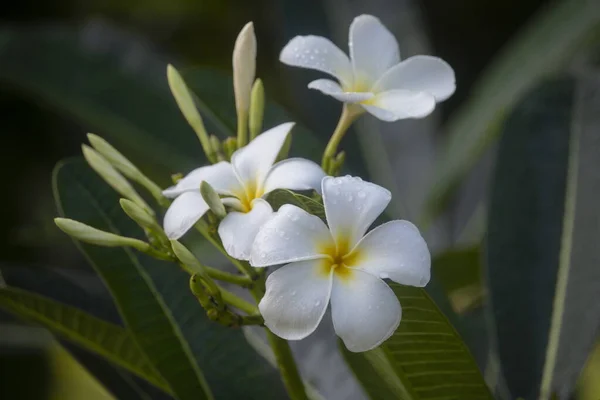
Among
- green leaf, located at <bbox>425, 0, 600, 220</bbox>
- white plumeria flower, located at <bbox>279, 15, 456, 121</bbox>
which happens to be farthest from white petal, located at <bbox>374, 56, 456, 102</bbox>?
green leaf, located at <bbox>425, 0, 600, 220</bbox>

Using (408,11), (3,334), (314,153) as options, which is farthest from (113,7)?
(314,153)

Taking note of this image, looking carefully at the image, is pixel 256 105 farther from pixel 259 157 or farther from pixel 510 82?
pixel 510 82

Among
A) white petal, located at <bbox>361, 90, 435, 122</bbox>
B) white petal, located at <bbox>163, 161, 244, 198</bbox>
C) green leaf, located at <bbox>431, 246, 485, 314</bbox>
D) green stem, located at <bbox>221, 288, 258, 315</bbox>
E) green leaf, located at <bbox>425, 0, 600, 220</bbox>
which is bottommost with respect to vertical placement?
green leaf, located at <bbox>431, 246, 485, 314</bbox>

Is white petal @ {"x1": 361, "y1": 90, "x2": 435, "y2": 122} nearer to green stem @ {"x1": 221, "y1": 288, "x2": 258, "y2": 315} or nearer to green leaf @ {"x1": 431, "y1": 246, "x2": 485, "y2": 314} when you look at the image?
green stem @ {"x1": 221, "y1": 288, "x2": 258, "y2": 315}

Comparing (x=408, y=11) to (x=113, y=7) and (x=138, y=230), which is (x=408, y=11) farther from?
(x=138, y=230)

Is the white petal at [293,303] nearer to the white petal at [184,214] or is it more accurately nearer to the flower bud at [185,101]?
the white petal at [184,214]
